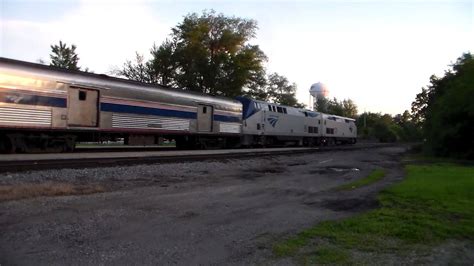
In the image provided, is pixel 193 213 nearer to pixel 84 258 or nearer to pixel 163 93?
pixel 84 258

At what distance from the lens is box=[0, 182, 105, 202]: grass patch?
9512 millimetres

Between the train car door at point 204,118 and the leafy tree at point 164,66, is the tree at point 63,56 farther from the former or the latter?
the train car door at point 204,118

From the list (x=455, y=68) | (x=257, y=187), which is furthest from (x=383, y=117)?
(x=257, y=187)

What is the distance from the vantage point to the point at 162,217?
26.3 ft

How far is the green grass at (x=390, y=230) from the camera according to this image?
6.21m

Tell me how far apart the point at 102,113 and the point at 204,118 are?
9.30 m

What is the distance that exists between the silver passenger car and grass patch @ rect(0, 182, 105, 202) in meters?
7.27

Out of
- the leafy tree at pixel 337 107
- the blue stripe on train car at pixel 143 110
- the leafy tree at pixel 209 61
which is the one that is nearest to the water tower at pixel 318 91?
the leafy tree at pixel 337 107

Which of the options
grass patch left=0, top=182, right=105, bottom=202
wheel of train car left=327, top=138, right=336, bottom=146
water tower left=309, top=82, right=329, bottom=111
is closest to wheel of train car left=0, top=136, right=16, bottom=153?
grass patch left=0, top=182, right=105, bottom=202

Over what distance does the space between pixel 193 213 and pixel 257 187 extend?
430 centimetres

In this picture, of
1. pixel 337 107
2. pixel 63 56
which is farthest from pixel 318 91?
pixel 63 56

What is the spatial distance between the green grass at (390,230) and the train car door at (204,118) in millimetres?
19136

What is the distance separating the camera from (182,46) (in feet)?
210

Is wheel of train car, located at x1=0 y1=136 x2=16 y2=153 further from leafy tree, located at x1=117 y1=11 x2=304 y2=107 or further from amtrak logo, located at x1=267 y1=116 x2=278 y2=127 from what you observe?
leafy tree, located at x1=117 y1=11 x2=304 y2=107
